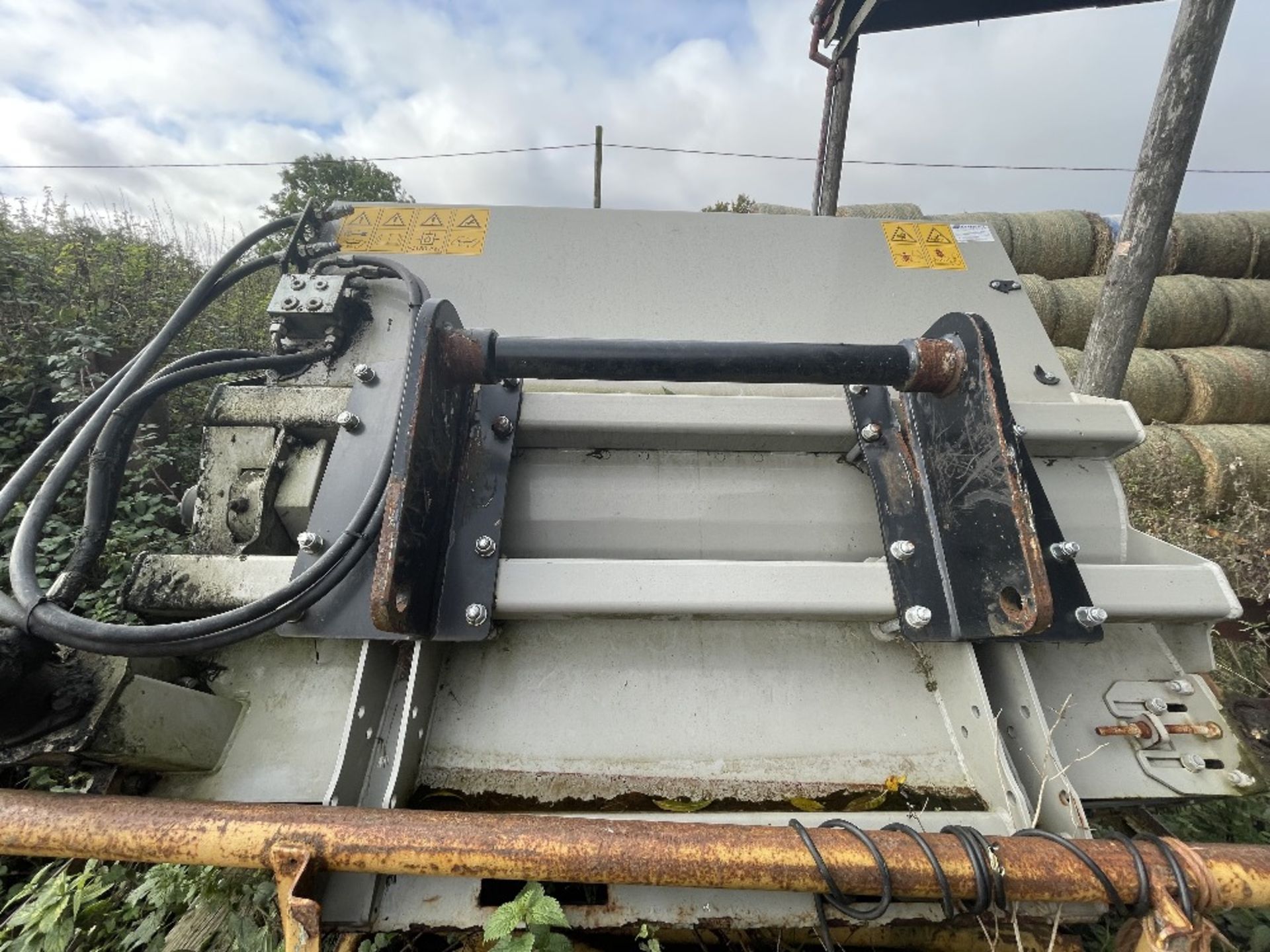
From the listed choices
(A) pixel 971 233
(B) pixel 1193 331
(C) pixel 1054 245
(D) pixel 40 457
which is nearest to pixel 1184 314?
(B) pixel 1193 331

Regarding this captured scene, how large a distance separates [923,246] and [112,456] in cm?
224

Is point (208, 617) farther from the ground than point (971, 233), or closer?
closer

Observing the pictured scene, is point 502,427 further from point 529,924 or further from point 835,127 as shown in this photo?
point 835,127

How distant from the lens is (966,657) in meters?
1.05

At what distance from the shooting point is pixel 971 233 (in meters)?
1.89

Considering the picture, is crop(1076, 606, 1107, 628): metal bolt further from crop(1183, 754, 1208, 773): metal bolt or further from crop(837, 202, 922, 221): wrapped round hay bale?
crop(837, 202, 922, 221): wrapped round hay bale

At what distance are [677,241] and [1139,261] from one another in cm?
285

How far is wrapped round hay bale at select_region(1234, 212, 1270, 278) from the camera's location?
6559mm

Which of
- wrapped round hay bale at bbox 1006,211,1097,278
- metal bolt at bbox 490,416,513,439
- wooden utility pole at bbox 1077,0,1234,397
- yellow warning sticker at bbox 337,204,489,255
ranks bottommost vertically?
metal bolt at bbox 490,416,513,439

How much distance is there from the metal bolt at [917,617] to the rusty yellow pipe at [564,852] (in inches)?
14.5

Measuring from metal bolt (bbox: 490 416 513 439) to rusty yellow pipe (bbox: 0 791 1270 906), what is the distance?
749 millimetres

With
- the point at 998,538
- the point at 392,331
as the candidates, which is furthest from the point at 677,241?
the point at 998,538

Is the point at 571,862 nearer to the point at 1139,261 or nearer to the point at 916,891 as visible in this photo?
the point at 916,891

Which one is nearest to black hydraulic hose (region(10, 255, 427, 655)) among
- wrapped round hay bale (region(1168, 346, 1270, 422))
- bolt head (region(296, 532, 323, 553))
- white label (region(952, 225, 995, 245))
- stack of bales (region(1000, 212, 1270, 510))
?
bolt head (region(296, 532, 323, 553))
